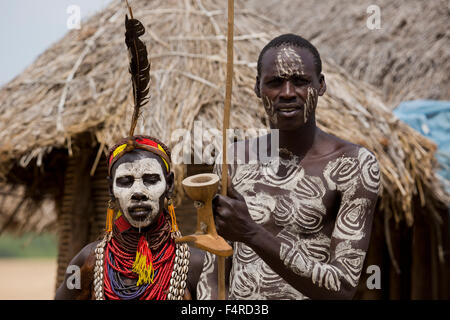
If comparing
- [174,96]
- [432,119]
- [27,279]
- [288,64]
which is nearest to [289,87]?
[288,64]

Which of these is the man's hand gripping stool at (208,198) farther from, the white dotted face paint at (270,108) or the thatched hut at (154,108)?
the thatched hut at (154,108)

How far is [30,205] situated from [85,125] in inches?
97.1

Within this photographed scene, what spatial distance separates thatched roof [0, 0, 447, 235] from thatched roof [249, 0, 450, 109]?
1.32m

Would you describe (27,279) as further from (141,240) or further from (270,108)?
(270,108)

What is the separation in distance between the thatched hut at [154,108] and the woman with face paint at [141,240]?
1.91 meters

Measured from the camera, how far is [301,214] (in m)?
2.07

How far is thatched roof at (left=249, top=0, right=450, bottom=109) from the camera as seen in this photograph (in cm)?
739

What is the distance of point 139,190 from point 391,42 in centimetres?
632

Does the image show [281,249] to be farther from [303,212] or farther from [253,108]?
[253,108]

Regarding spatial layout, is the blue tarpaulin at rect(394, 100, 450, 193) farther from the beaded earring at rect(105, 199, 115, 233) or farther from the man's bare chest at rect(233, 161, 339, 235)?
the man's bare chest at rect(233, 161, 339, 235)

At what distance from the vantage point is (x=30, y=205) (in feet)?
23.2

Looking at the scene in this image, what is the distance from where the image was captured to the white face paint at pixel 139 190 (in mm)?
2450

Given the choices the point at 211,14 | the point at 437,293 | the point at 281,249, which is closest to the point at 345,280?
the point at 281,249

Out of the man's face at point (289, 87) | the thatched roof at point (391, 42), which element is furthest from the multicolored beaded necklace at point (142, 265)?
the thatched roof at point (391, 42)
